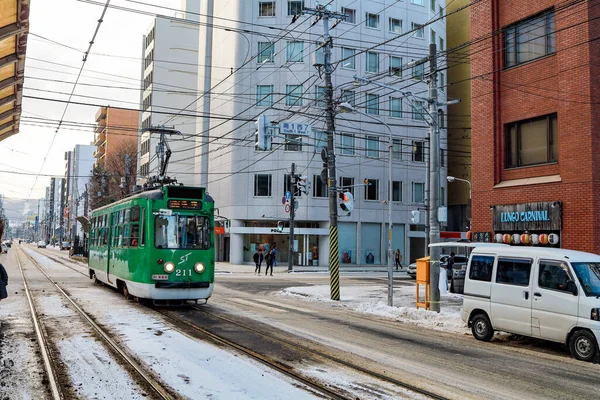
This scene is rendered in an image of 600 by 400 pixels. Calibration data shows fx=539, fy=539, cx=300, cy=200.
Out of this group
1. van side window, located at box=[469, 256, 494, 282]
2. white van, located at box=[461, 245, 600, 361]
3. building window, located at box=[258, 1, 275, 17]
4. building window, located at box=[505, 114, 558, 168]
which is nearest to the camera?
white van, located at box=[461, 245, 600, 361]

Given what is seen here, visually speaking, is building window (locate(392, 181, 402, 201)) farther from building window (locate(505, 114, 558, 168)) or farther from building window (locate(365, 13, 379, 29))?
building window (locate(505, 114, 558, 168))

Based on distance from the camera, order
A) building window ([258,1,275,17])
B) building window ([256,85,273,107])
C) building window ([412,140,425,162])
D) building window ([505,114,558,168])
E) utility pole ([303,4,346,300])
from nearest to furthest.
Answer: building window ([505,114,558,168])
utility pole ([303,4,346,300])
building window ([256,85,273,107])
building window ([258,1,275,17])
building window ([412,140,425,162])

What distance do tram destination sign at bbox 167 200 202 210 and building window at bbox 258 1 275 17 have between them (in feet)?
122

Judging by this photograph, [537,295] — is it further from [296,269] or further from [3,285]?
[296,269]

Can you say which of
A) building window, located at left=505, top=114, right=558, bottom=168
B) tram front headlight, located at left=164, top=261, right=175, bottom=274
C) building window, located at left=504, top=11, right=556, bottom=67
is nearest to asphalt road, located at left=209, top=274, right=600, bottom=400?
tram front headlight, located at left=164, top=261, right=175, bottom=274

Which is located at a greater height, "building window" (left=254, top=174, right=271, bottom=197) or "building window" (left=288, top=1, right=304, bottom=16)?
"building window" (left=288, top=1, right=304, bottom=16)

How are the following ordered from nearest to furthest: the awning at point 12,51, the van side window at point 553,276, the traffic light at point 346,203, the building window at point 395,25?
the awning at point 12,51 → the van side window at point 553,276 → the traffic light at point 346,203 → the building window at point 395,25

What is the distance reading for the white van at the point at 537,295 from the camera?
9.74m

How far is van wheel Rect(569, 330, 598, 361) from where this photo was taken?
9.45 meters

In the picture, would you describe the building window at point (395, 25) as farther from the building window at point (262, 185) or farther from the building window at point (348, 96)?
the building window at point (262, 185)

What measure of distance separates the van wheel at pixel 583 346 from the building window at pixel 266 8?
43.7m

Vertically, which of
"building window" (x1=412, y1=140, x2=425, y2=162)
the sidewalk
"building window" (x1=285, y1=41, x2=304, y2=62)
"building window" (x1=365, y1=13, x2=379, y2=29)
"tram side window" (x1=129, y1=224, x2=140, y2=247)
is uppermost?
"building window" (x1=365, y1=13, x2=379, y2=29)

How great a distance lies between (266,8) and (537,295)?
43.4 m

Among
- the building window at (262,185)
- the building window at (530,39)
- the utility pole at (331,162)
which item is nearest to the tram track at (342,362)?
the utility pole at (331,162)
